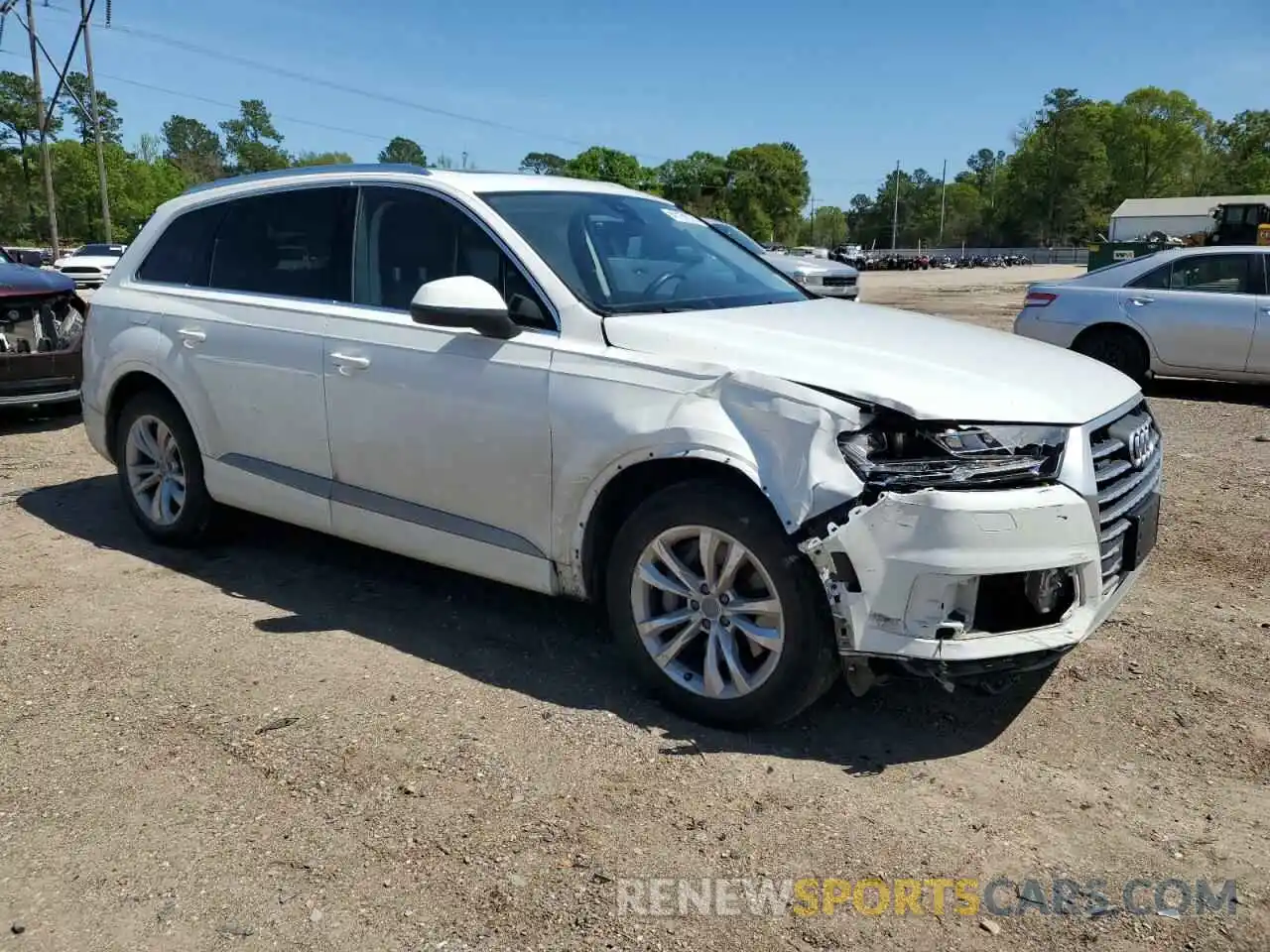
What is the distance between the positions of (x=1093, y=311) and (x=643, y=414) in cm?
818

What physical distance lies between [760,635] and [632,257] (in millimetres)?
1695

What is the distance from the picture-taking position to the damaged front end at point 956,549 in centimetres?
295

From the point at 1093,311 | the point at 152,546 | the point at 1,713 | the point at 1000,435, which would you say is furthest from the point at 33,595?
the point at 1093,311

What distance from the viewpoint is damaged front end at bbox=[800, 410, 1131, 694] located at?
2953 millimetres

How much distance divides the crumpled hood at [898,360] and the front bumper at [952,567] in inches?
10.9

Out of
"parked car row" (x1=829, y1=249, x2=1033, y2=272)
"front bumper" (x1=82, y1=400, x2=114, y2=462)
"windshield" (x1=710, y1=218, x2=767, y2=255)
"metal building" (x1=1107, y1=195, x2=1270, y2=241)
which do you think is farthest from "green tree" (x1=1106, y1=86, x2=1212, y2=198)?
"front bumper" (x1=82, y1=400, x2=114, y2=462)

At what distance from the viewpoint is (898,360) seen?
10.8 ft

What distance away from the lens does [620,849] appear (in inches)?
111

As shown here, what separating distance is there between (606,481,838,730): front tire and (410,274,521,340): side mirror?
0.86m

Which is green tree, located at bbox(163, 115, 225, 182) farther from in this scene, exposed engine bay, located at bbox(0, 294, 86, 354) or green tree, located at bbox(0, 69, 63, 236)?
exposed engine bay, located at bbox(0, 294, 86, 354)

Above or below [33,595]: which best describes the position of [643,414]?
above

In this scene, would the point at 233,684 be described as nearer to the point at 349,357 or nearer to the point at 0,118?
the point at 349,357

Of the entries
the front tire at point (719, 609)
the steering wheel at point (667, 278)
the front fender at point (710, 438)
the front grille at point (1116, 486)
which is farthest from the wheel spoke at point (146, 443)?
the front grille at point (1116, 486)

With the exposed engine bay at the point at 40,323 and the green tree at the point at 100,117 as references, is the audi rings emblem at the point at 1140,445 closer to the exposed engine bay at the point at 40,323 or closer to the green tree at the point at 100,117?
the exposed engine bay at the point at 40,323
